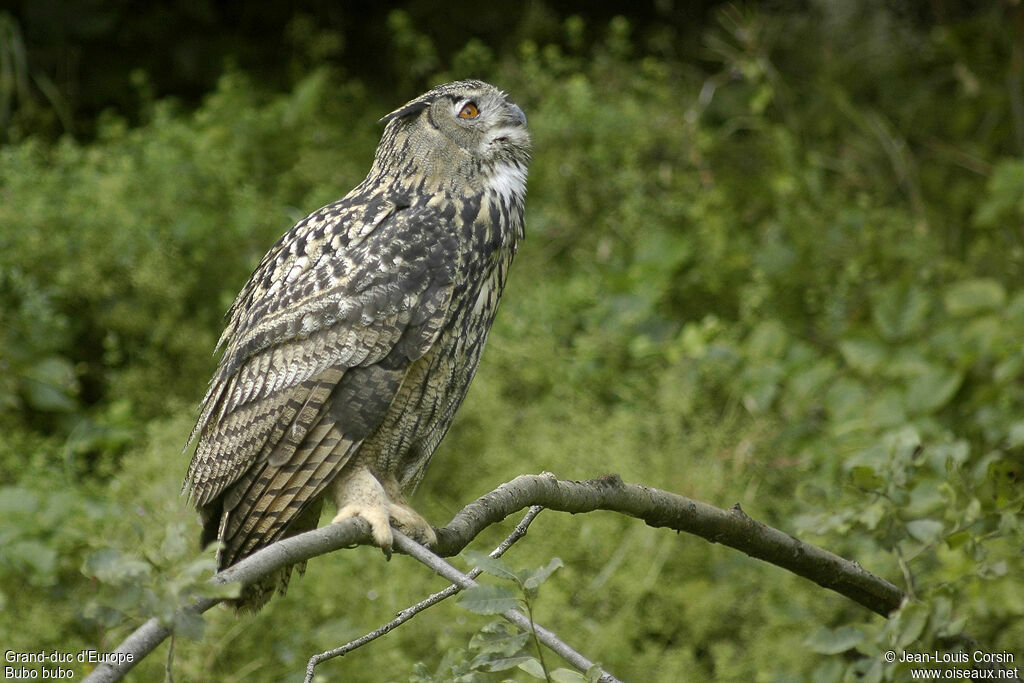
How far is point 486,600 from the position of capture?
1.48 m

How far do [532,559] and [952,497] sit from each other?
1592 millimetres

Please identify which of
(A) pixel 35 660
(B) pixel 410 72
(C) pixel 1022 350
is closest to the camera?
(A) pixel 35 660

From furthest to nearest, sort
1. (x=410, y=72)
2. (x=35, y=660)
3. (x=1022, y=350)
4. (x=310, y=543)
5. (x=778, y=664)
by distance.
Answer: (x=410, y=72)
(x=1022, y=350)
(x=778, y=664)
(x=35, y=660)
(x=310, y=543)

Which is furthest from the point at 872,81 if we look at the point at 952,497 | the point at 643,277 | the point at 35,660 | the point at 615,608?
the point at 35,660

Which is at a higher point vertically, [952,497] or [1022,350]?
[1022,350]

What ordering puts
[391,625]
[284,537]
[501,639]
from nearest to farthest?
[501,639], [391,625], [284,537]

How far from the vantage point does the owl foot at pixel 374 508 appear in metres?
2.18

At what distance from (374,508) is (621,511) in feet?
1.72

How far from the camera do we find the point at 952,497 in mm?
2195

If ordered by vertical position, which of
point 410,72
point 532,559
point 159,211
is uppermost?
point 410,72

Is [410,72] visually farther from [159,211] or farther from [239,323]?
[239,323]

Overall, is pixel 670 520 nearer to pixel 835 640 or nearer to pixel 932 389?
pixel 835 640

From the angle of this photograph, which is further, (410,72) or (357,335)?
(410,72)

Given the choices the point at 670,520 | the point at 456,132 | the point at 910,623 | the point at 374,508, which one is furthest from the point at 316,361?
the point at 910,623
